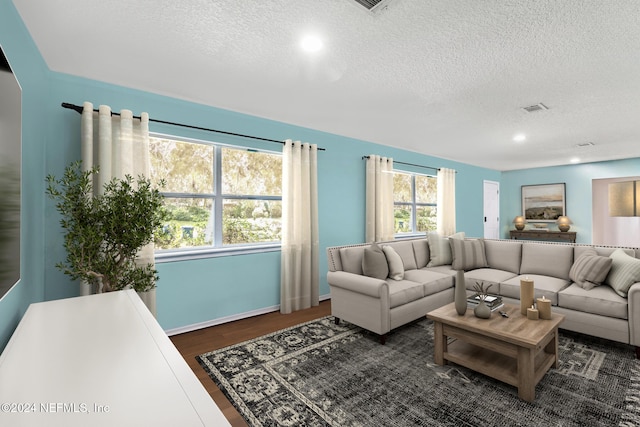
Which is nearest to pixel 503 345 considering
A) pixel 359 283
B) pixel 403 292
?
pixel 403 292

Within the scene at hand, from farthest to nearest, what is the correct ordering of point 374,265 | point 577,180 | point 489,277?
point 577,180 → point 489,277 → point 374,265

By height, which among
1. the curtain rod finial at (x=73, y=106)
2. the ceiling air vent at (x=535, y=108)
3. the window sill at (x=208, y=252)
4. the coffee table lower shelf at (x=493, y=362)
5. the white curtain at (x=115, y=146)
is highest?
the ceiling air vent at (x=535, y=108)

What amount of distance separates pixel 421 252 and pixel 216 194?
114 inches

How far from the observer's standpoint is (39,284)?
→ 7.29ft

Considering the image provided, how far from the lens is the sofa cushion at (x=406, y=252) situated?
12.9ft

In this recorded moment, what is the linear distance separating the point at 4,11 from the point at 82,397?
1.93 meters

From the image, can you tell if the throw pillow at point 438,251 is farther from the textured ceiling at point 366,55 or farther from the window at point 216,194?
the window at point 216,194

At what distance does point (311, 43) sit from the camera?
2072mm

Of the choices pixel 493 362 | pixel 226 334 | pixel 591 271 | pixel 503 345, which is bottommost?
pixel 226 334

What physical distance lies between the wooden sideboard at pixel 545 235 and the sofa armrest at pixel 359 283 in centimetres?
664

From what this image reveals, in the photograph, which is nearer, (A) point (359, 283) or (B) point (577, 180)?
(A) point (359, 283)

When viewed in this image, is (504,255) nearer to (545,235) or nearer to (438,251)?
(438,251)

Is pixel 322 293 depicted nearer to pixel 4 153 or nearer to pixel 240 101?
pixel 240 101

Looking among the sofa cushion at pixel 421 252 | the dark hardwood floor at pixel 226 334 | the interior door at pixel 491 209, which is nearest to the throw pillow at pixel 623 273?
the sofa cushion at pixel 421 252
